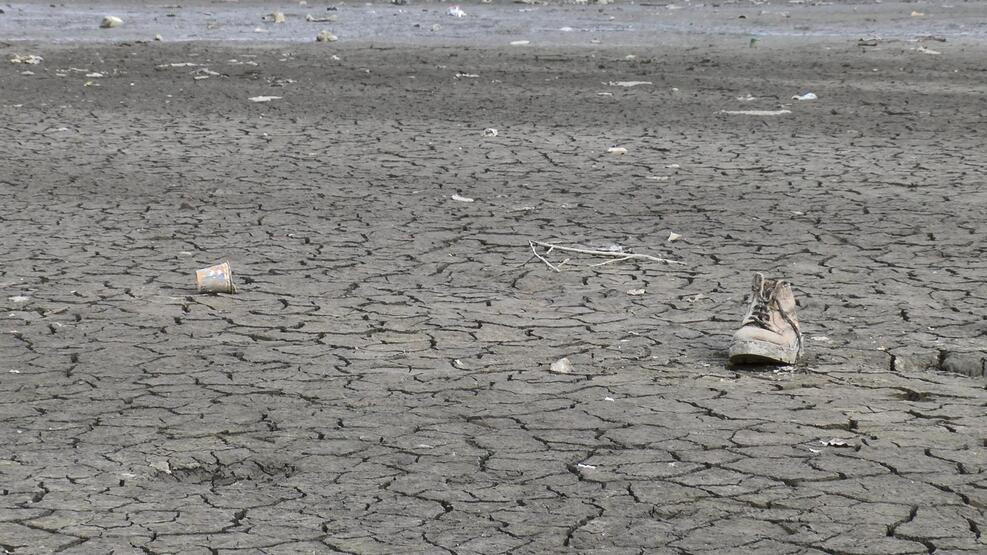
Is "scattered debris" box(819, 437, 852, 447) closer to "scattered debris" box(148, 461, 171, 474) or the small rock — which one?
the small rock

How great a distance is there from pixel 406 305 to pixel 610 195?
259 cm

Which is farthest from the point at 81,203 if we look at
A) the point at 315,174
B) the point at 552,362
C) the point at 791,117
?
the point at 791,117

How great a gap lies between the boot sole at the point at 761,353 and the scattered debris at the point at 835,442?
664 millimetres

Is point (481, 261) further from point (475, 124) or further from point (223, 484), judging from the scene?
point (475, 124)

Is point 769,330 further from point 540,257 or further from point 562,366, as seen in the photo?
point 540,257

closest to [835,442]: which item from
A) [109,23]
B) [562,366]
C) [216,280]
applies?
[562,366]

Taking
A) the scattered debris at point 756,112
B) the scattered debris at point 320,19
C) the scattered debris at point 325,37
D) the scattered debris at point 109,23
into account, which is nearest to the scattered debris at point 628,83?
the scattered debris at point 756,112

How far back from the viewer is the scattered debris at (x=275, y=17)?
21402 millimetres

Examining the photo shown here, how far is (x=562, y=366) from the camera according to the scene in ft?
14.8

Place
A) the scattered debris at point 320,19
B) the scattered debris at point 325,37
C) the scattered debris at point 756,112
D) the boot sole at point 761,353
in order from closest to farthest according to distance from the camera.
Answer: the boot sole at point 761,353, the scattered debris at point 756,112, the scattered debris at point 325,37, the scattered debris at point 320,19

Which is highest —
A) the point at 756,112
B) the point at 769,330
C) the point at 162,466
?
the point at 756,112

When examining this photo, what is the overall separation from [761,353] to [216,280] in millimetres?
Result: 2345

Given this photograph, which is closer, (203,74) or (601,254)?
(601,254)

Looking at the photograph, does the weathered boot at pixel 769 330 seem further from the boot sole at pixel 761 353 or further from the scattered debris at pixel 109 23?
the scattered debris at pixel 109 23
